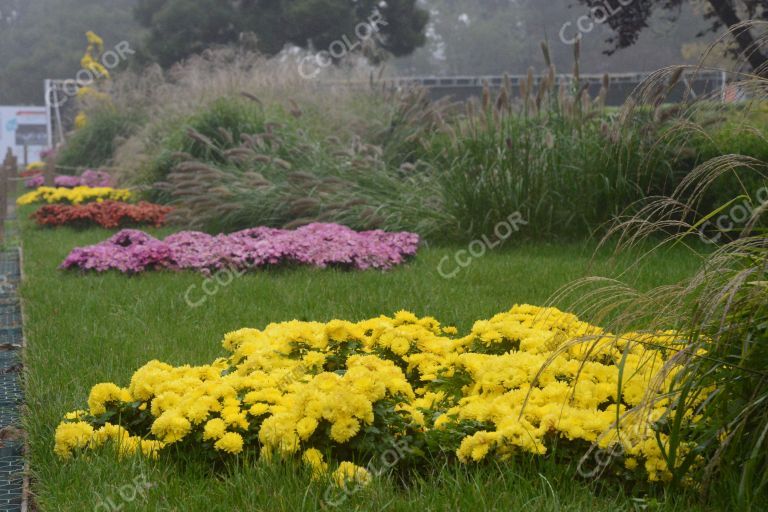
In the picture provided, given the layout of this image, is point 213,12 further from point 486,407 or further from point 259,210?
point 486,407

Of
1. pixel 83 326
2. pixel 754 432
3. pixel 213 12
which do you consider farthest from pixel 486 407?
pixel 213 12

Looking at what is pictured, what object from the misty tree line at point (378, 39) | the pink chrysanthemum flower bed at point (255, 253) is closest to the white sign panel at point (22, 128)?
the misty tree line at point (378, 39)

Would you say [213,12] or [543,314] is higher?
[213,12]

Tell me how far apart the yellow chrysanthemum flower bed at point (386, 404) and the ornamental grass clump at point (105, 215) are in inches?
303

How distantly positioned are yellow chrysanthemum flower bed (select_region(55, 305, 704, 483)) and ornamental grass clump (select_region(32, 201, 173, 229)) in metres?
7.70

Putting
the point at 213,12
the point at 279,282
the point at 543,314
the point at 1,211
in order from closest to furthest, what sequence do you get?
the point at 543,314, the point at 279,282, the point at 1,211, the point at 213,12

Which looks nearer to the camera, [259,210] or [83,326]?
[83,326]

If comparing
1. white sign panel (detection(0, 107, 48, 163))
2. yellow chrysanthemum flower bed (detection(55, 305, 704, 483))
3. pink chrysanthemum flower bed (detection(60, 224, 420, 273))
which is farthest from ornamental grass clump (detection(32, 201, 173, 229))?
white sign panel (detection(0, 107, 48, 163))

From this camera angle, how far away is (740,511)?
2.36 metres

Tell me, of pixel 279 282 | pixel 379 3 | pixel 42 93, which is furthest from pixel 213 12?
pixel 279 282

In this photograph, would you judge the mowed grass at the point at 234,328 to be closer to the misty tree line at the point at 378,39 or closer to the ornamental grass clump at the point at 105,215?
the ornamental grass clump at the point at 105,215

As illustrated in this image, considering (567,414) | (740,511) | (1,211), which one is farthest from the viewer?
(1,211)

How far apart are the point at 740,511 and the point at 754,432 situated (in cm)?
25

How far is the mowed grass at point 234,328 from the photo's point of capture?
266 centimetres
